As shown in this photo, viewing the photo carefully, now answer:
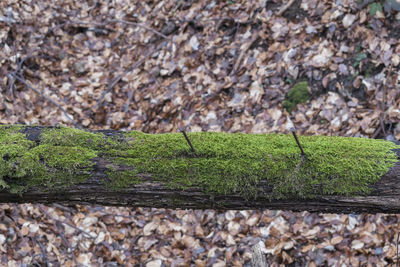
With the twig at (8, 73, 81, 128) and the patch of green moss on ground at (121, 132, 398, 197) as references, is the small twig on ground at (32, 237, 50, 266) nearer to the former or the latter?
the twig at (8, 73, 81, 128)

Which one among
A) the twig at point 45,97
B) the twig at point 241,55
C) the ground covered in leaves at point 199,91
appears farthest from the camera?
the twig at point 45,97

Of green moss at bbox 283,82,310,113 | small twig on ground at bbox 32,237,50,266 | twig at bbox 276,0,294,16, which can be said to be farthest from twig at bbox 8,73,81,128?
twig at bbox 276,0,294,16

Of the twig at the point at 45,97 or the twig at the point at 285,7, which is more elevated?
the twig at the point at 285,7

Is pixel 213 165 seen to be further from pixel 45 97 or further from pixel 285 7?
pixel 45 97

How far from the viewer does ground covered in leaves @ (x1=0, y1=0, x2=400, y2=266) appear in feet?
12.5

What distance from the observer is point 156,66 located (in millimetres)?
6000

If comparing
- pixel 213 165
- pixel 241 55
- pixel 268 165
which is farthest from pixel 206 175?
pixel 241 55

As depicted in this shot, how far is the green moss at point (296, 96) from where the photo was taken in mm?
4617

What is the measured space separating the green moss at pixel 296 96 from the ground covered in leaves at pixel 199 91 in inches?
0.5

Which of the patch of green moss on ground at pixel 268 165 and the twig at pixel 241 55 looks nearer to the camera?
the patch of green moss on ground at pixel 268 165

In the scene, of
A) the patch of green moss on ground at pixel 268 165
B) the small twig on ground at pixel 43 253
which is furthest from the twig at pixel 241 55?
the patch of green moss on ground at pixel 268 165

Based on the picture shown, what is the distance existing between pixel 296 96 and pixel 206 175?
3099 mm

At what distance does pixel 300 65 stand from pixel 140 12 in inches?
141

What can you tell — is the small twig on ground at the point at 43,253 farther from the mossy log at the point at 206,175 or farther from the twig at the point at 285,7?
the twig at the point at 285,7
